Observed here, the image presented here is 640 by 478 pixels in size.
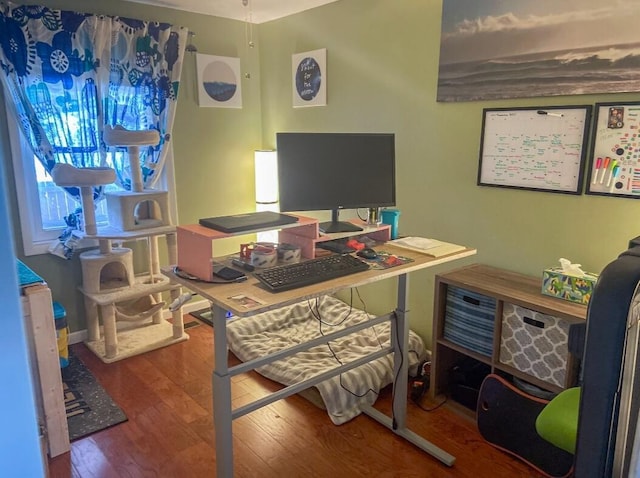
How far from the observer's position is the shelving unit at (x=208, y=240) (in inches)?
67.4

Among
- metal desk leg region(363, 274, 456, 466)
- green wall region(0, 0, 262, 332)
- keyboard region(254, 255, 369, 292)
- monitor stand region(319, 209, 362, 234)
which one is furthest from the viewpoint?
green wall region(0, 0, 262, 332)

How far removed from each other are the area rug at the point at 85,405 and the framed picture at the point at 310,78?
2.35m

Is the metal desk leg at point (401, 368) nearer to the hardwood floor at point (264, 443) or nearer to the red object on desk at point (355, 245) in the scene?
the hardwood floor at point (264, 443)

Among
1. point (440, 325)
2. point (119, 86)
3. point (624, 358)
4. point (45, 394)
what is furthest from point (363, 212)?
point (624, 358)

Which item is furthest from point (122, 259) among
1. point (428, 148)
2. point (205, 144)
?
point (428, 148)

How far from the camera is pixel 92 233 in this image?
296 cm

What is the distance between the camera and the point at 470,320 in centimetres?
243

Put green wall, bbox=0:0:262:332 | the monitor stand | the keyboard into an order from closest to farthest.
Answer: the keyboard → the monitor stand → green wall, bbox=0:0:262:332

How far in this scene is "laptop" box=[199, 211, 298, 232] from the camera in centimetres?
179

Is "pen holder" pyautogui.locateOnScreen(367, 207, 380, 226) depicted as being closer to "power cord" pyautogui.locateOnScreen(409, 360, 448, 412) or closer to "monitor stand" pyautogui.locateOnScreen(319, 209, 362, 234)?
"monitor stand" pyautogui.locateOnScreen(319, 209, 362, 234)

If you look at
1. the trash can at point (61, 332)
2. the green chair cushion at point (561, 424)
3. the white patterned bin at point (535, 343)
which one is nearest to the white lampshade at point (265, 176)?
the trash can at point (61, 332)

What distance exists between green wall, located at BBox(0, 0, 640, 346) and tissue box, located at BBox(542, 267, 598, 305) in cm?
22

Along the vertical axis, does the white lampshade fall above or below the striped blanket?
above

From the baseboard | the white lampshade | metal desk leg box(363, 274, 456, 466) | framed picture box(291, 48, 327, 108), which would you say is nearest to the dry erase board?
metal desk leg box(363, 274, 456, 466)
